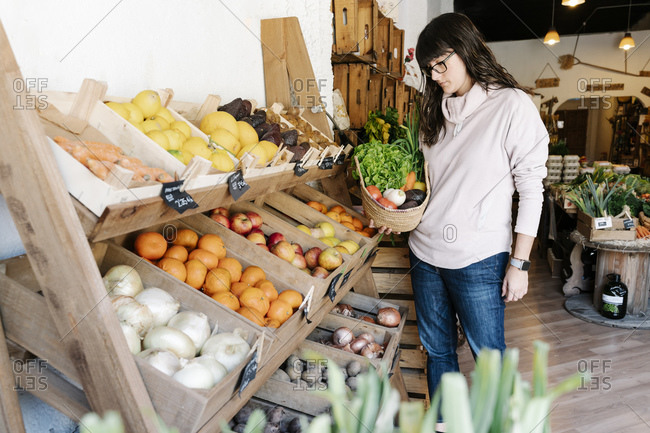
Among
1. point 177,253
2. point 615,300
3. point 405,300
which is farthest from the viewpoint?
point 615,300

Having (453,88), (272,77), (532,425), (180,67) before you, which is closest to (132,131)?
(180,67)

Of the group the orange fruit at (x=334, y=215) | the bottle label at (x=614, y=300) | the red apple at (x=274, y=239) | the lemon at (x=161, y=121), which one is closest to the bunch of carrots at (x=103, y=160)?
the lemon at (x=161, y=121)

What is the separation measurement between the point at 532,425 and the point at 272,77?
250 centimetres

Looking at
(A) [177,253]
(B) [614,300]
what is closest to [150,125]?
(A) [177,253]

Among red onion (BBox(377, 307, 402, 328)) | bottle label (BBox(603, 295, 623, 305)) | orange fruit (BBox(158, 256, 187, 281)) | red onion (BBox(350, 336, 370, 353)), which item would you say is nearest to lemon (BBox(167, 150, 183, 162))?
orange fruit (BBox(158, 256, 187, 281))

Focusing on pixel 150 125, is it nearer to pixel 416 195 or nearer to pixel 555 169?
pixel 416 195

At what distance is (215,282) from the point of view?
1.59m

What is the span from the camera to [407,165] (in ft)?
7.54

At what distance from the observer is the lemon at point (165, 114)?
61.5 inches

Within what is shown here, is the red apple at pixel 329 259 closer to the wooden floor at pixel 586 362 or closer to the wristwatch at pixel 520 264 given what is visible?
the wristwatch at pixel 520 264

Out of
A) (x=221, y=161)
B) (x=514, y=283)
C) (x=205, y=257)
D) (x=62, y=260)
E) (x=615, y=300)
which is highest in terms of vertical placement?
(x=221, y=161)

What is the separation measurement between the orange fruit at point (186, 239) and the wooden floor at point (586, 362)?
217cm

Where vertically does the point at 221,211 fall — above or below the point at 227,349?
above

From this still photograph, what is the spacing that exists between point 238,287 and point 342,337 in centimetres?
74
